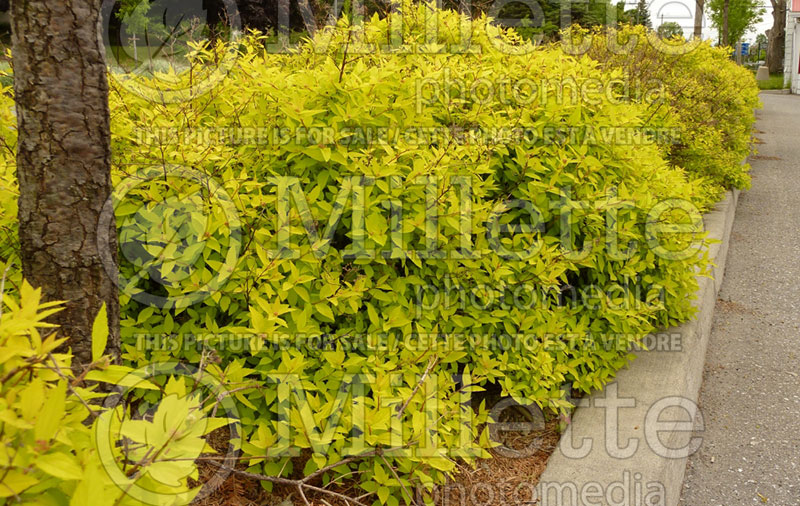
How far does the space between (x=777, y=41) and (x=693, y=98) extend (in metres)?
36.1

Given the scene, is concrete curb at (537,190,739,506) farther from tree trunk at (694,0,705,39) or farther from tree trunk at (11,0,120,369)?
tree trunk at (694,0,705,39)

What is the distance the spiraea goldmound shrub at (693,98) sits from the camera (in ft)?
23.8

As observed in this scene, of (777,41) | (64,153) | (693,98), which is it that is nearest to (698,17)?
(693,98)

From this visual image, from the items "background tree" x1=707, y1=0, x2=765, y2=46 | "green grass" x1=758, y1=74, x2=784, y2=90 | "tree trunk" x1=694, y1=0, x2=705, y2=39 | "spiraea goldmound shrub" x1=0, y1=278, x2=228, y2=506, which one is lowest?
"spiraea goldmound shrub" x1=0, y1=278, x2=228, y2=506

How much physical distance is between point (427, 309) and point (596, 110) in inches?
65.6

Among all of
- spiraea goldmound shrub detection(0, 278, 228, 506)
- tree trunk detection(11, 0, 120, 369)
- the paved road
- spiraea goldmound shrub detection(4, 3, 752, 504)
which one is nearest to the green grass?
the paved road

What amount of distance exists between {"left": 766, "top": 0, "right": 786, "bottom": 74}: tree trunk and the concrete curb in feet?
132

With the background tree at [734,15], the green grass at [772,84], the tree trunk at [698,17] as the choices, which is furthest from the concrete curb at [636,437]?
the background tree at [734,15]

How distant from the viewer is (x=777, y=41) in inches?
1443

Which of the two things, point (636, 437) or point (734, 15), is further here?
point (734, 15)

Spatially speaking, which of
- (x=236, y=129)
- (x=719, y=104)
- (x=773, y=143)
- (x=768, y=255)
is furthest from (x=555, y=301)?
(x=773, y=143)

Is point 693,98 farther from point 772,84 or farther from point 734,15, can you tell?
point 734,15

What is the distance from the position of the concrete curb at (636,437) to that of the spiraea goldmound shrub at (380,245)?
8.0 inches

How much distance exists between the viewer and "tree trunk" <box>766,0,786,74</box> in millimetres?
35844
